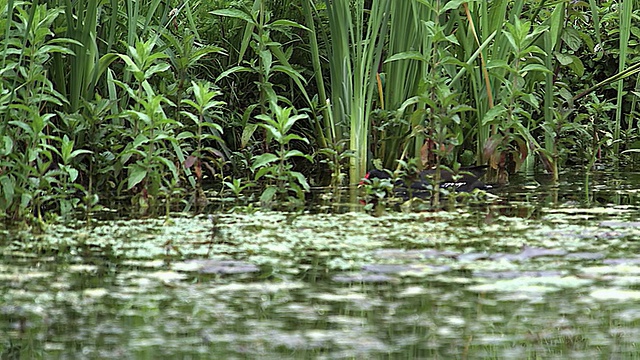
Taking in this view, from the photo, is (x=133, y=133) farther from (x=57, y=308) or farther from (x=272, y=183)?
(x=57, y=308)

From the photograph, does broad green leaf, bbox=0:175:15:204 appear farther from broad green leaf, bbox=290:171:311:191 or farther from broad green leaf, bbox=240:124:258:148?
broad green leaf, bbox=240:124:258:148

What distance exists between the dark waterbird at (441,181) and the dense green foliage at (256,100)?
78 millimetres

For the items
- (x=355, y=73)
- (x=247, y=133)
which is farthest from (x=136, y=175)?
(x=355, y=73)

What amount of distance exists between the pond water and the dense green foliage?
462mm

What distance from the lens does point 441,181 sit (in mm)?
3756

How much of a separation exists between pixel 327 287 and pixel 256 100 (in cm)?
253

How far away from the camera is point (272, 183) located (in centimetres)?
404

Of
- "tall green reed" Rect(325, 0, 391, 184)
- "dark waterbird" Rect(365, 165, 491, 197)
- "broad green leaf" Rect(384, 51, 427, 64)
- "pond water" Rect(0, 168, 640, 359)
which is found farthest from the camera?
"tall green reed" Rect(325, 0, 391, 184)

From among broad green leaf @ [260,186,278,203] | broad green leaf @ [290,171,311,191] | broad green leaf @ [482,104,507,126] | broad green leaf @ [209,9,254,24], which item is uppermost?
broad green leaf @ [209,9,254,24]

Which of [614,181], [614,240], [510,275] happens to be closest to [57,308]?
[510,275]

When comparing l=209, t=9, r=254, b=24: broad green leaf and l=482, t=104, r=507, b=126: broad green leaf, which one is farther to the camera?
l=209, t=9, r=254, b=24: broad green leaf

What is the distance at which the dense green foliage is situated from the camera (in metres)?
3.47

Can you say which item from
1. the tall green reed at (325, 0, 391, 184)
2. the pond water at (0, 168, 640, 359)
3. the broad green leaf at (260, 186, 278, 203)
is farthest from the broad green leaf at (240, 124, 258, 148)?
the pond water at (0, 168, 640, 359)

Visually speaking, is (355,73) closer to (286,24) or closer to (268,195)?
(286,24)
